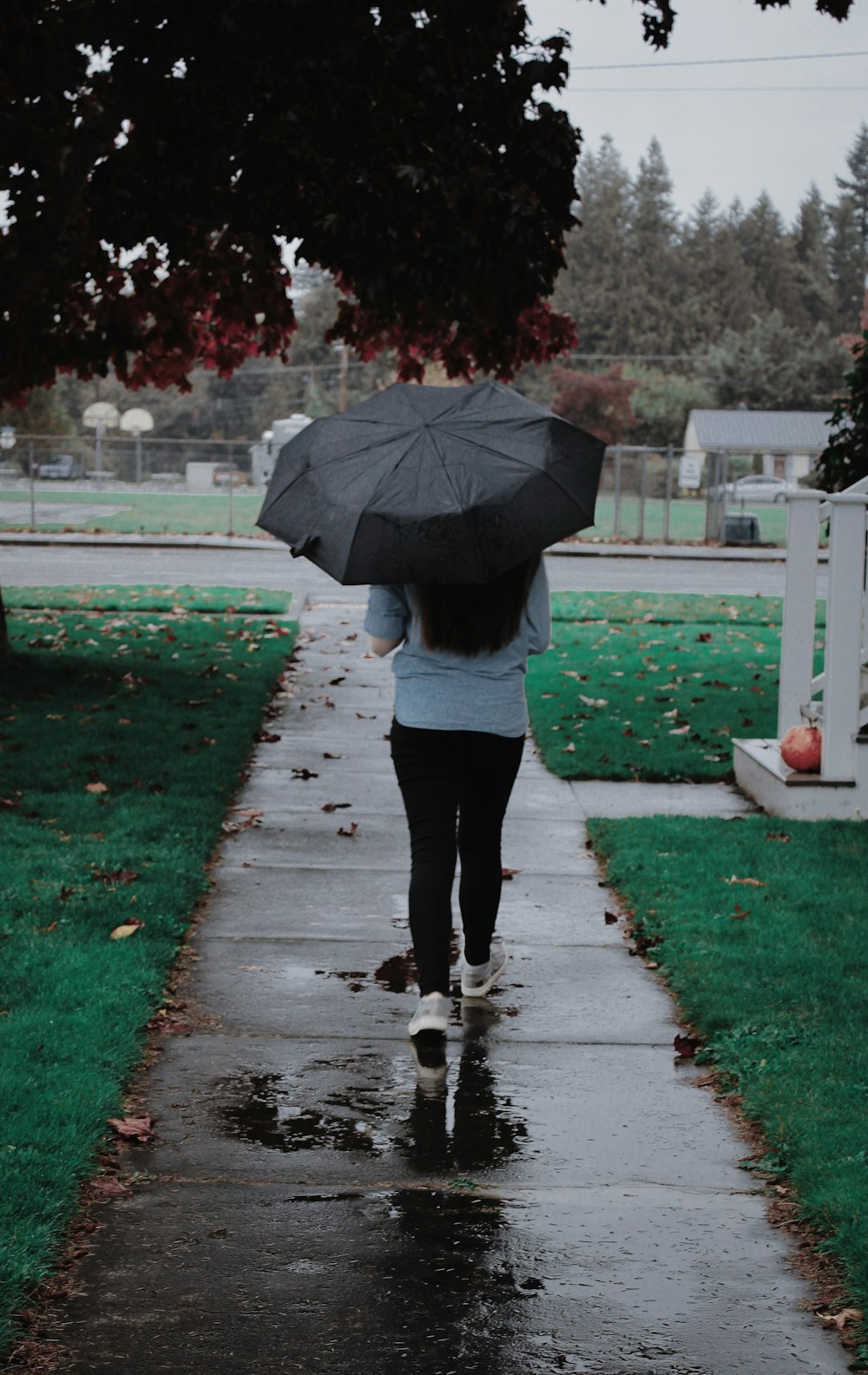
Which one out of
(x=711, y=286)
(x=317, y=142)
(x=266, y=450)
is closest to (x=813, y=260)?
(x=711, y=286)

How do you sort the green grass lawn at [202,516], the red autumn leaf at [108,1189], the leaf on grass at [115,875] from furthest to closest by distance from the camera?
the green grass lawn at [202,516] → the leaf on grass at [115,875] → the red autumn leaf at [108,1189]

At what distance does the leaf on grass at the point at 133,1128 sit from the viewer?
12.9 ft

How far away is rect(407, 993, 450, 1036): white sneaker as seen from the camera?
4559 millimetres

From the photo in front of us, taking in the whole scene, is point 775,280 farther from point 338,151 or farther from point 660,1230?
point 660,1230

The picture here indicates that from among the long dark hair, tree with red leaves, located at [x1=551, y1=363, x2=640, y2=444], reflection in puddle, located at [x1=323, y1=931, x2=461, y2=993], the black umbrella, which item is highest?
tree with red leaves, located at [x1=551, y1=363, x2=640, y2=444]

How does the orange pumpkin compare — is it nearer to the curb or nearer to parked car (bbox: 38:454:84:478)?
the curb

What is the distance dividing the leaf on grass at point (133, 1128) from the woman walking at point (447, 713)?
924 millimetres

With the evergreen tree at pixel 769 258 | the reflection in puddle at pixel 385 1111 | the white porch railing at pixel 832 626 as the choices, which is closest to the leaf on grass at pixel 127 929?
the reflection in puddle at pixel 385 1111

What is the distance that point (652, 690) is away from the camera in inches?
455

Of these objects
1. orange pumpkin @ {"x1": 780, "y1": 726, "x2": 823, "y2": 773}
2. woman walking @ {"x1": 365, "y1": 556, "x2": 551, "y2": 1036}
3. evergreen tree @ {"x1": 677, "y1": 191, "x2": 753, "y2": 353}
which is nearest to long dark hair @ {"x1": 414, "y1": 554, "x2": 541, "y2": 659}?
woman walking @ {"x1": 365, "y1": 556, "x2": 551, "y2": 1036}

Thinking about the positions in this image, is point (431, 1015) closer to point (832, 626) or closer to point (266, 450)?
point (832, 626)

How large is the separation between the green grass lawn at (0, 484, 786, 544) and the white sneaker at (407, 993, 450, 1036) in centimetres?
2576

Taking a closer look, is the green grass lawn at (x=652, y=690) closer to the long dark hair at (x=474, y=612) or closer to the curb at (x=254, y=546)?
the long dark hair at (x=474, y=612)

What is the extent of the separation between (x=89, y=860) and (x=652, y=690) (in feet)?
19.9
